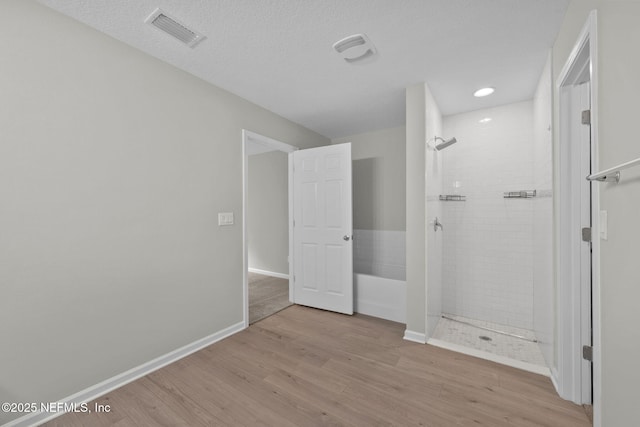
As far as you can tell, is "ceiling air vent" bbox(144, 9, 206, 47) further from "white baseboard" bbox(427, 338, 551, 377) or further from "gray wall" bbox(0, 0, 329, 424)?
"white baseboard" bbox(427, 338, 551, 377)

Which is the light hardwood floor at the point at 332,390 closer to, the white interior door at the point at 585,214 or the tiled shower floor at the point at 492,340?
the tiled shower floor at the point at 492,340

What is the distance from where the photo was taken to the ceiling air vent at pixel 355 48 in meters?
1.83

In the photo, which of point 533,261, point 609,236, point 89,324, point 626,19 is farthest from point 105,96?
point 533,261

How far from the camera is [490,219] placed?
2.96m

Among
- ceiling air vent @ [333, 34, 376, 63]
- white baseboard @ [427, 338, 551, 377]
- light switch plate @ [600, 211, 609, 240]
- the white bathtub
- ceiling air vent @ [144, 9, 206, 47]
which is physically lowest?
white baseboard @ [427, 338, 551, 377]

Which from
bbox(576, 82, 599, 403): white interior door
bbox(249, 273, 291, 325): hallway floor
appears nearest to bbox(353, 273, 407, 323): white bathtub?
bbox(249, 273, 291, 325): hallway floor

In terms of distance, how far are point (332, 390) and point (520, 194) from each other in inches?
→ 104

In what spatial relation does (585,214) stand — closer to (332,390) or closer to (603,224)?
(603,224)

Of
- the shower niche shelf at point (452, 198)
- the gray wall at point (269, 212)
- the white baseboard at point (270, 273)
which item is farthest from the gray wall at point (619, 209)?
the white baseboard at point (270, 273)

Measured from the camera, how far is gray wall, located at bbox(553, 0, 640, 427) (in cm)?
87

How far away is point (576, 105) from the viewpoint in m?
1.62

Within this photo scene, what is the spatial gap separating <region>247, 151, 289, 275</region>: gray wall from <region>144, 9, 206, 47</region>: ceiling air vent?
119 inches

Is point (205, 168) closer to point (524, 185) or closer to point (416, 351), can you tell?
point (416, 351)

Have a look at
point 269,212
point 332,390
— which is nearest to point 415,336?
point 332,390
